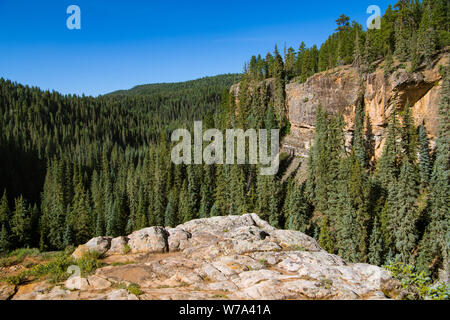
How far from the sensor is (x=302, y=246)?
15703mm

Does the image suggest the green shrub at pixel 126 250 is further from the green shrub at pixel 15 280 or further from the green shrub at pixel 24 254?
the green shrub at pixel 24 254

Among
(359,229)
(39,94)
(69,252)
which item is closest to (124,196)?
(359,229)

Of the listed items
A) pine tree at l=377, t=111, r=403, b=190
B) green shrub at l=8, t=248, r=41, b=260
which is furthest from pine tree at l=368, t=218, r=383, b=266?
green shrub at l=8, t=248, r=41, b=260

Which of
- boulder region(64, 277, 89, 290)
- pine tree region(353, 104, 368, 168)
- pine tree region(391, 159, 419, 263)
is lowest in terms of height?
pine tree region(391, 159, 419, 263)

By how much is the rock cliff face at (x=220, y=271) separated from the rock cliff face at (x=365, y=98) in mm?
55045

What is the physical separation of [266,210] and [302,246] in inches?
1860

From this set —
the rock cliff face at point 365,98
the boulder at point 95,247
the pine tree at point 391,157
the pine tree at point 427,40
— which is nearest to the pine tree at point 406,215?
the pine tree at point 391,157

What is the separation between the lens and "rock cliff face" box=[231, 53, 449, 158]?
55375 millimetres

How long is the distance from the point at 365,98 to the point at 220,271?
65289 mm

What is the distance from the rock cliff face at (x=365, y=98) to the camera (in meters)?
55.4

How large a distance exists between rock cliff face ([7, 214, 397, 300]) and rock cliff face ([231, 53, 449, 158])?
55045 mm

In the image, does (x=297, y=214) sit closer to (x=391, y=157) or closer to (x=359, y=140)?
(x=391, y=157)

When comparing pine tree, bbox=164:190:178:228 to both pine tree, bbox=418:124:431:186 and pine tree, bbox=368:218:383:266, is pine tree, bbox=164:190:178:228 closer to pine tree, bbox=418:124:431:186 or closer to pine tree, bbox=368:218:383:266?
pine tree, bbox=368:218:383:266
